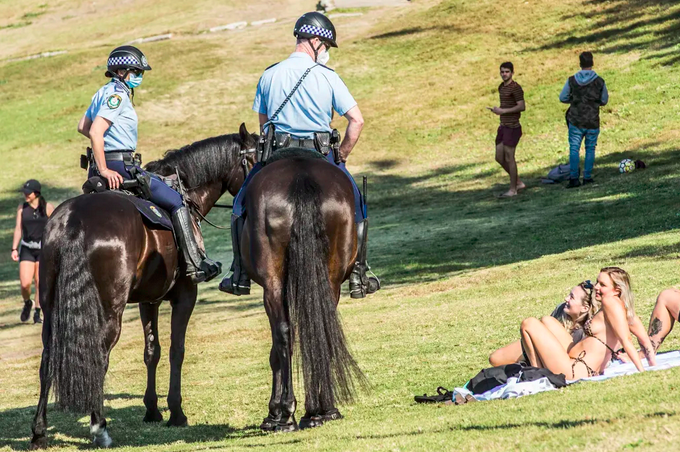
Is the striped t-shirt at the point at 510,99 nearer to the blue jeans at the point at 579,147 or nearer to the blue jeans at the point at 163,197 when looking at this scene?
the blue jeans at the point at 579,147

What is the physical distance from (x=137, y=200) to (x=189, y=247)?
751 millimetres

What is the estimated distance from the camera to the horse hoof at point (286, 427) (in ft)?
27.1

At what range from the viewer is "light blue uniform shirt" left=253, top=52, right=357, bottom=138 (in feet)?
29.2

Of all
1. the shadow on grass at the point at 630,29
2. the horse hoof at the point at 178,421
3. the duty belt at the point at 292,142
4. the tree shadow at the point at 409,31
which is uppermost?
the tree shadow at the point at 409,31

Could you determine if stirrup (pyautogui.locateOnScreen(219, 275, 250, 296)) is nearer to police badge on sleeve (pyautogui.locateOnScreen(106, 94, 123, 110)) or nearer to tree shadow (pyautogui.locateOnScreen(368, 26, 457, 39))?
police badge on sleeve (pyautogui.locateOnScreen(106, 94, 123, 110))

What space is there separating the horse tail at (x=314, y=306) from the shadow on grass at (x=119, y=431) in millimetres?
566

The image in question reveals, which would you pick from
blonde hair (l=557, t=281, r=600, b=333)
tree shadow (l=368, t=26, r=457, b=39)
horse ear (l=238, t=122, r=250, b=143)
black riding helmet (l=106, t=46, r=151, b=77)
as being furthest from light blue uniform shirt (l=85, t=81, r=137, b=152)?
tree shadow (l=368, t=26, r=457, b=39)

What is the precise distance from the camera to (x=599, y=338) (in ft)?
29.7

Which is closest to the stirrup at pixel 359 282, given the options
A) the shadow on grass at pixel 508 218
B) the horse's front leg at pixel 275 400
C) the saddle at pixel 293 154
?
the saddle at pixel 293 154

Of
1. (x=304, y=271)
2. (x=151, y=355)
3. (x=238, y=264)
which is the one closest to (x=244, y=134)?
(x=238, y=264)

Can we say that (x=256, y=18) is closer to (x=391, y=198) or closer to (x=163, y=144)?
(x=163, y=144)

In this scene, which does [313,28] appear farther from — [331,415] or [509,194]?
[509,194]

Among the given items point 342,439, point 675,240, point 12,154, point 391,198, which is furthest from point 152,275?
point 12,154

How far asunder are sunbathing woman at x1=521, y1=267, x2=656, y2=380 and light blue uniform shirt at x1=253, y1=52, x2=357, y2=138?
252 centimetres
